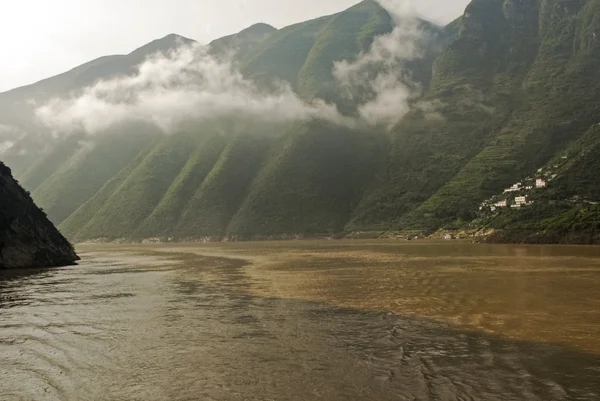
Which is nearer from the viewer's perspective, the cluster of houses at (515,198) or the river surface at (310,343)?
the river surface at (310,343)

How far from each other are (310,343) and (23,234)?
177ft

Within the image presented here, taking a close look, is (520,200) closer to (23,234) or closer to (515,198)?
(515,198)

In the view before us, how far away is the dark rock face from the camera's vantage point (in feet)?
186

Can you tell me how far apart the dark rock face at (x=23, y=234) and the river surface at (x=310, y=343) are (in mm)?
27494

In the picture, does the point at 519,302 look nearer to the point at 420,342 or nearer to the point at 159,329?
the point at 420,342

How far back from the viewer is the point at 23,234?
5856 centimetres

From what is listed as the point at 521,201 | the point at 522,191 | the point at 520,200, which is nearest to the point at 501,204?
the point at 522,191

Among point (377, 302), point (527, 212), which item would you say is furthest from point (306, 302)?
point (527, 212)

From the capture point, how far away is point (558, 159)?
154 metres

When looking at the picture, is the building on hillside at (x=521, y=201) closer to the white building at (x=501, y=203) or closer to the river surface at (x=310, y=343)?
the white building at (x=501, y=203)

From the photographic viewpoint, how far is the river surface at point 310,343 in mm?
12188

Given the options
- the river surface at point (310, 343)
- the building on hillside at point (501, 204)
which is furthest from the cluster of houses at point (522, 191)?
the river surface at point (310, 343)

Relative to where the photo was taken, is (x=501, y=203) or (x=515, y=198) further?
(x=501, y=203)

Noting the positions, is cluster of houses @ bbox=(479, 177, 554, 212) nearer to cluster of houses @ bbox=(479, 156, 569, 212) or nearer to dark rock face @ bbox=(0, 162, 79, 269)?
cluster of houses @ bbox=(479, 156, 569, 212)
